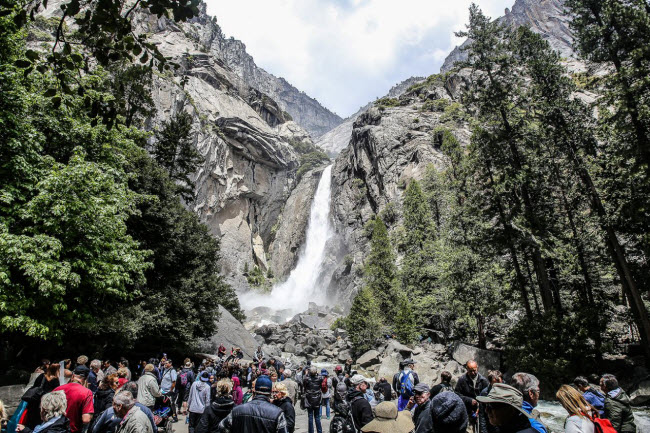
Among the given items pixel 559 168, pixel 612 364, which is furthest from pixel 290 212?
pixel 612 364

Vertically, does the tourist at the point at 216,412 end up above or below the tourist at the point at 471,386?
above

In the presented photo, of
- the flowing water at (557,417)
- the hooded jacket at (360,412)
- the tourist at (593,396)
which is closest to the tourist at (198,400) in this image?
the hooded jacket at (360,412)

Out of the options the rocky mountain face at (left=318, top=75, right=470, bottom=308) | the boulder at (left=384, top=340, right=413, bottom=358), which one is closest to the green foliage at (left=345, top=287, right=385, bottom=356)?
the boulder at (left=384, top=340, right=413, bottom=358)

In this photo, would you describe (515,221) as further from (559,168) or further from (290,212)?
(290,212)

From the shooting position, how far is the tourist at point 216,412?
4.93m

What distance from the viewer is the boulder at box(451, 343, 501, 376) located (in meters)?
17.0

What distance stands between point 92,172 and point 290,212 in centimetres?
5953

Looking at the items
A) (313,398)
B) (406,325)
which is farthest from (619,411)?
(406,325)

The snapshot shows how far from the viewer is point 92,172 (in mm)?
A: 10977

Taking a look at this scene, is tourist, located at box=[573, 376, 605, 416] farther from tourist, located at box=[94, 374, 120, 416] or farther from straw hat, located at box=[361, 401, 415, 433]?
tourist, located at box=[94, 374, 120, 416]

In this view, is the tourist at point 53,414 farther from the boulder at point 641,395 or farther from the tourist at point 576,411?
the boulder at point 641,395

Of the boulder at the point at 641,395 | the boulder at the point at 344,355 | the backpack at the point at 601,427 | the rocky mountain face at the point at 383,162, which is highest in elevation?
the rocky mountain face at the point at 383,162

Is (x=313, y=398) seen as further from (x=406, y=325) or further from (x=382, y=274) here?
(x=382, y=274)

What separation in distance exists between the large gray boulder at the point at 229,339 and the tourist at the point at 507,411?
2177 centimetres
